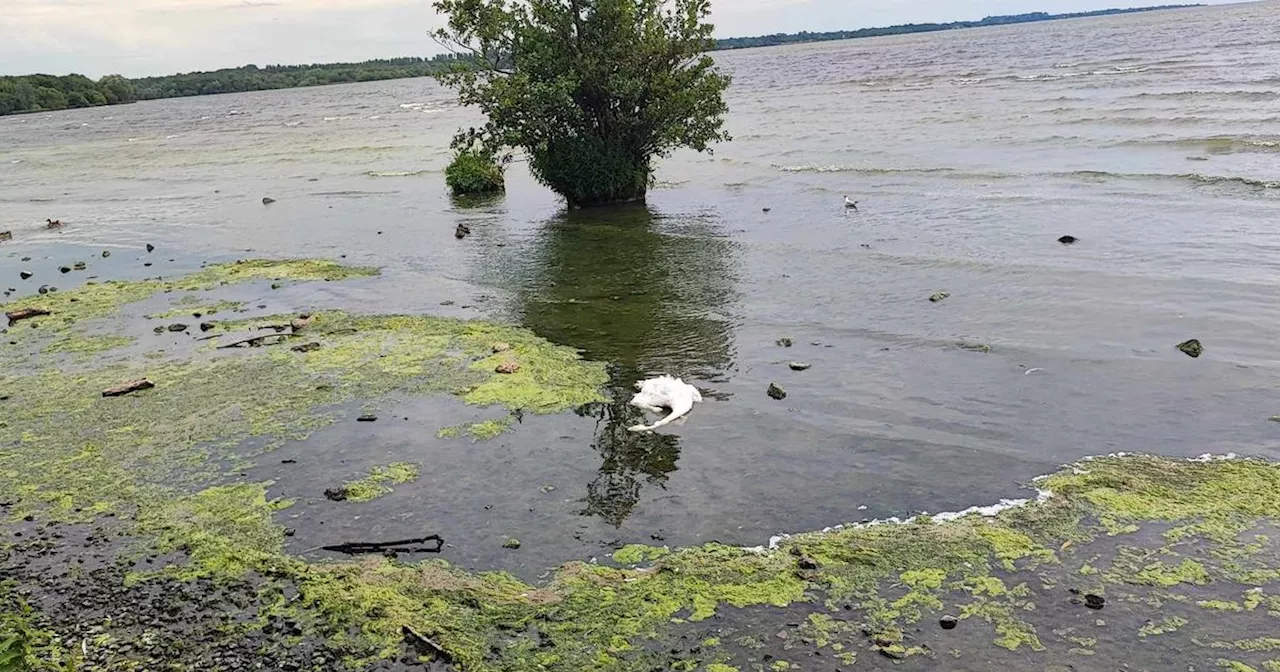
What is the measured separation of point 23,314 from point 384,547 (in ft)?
35.9

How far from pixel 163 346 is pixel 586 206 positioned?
41.7 ft

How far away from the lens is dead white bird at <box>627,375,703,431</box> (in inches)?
Result: 366

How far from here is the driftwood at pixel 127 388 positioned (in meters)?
10.5

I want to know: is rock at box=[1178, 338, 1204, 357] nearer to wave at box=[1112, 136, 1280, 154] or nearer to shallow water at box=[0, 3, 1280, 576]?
shallow water at box=[0, 3, 1280, 576]

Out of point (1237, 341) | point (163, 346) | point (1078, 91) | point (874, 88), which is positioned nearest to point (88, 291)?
point (163, 346)

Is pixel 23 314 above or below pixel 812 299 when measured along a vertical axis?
above

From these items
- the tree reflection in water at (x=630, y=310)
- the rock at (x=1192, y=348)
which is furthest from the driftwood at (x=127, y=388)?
the rock at (x=1192, y=348)

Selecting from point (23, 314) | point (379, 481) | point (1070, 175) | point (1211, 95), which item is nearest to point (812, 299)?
point (379, 481)

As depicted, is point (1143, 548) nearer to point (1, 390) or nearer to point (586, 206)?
point (1, 390)

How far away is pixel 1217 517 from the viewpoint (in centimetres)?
679

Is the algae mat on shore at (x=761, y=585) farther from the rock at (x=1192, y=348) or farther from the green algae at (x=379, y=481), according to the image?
the rock at (x=1192, y=348)

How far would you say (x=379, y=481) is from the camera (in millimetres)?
7945

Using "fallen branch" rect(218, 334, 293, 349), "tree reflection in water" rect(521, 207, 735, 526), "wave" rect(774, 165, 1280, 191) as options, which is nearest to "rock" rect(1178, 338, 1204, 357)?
"tree reflection in water" rect(521, 207, 735, 526)

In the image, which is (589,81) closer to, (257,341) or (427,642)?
(257,341)
